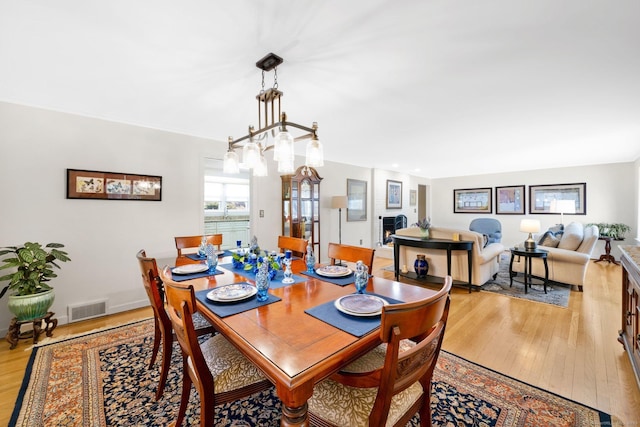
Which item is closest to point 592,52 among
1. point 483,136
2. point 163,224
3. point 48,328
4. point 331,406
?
point 483,136

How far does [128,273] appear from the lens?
305cm

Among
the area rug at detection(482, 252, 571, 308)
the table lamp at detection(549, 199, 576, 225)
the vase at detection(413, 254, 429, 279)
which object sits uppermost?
the table lamp at detection(549, 199, 576, 225)

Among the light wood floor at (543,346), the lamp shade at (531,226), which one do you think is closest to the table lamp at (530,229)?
the lamp shade at (531,226)

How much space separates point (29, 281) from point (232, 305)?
7.60 ft

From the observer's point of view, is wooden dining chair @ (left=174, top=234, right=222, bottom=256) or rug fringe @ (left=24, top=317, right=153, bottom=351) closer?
rug fringe @ (left=24, top=317, right=153, bottom=351)

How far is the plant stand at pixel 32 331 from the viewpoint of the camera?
226cm

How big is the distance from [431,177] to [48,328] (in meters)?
8.73

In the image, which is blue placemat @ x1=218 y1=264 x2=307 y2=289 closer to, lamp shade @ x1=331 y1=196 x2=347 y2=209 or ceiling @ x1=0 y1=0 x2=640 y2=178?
ceiling @ x1=0 y1=0 x2=640 y2=178

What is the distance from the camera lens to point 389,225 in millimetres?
6891

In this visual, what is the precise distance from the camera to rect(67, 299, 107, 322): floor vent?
2.72m

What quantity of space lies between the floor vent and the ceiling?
2.01 m

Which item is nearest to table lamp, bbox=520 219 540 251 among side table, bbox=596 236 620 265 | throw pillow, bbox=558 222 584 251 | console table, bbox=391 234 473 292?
throw pillow, bbox=558 222 584 251

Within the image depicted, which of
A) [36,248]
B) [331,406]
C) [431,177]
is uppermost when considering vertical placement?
[431,177]

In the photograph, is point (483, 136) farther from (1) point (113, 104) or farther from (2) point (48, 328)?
(2) point (48, 328)
